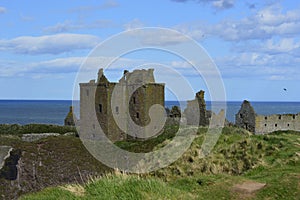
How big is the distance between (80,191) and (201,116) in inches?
1278

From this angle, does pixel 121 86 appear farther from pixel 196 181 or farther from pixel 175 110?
pixel 196 181

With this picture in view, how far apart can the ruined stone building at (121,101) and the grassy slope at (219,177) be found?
21.3 meters

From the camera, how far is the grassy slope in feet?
37.2

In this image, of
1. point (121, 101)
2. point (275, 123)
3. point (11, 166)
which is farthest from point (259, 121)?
point (11, 166)

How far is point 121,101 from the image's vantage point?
4531 centimetres

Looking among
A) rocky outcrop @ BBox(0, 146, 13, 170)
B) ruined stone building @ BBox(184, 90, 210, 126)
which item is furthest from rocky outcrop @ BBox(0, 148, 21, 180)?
ruined stone building @ BBox(184, 90, 210, 126)

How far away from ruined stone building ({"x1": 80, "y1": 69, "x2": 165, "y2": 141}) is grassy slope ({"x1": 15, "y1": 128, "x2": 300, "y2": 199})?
838 inches

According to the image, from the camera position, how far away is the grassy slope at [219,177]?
1134 cm

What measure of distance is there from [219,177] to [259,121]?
30016 mm

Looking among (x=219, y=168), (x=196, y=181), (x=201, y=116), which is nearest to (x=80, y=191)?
(x=196, y=181)

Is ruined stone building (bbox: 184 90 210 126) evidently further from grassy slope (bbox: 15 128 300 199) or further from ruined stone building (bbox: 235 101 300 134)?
grassy slope (bbox: 15 128 300 199)

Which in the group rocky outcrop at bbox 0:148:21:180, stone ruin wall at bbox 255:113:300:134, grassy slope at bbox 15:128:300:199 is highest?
stone ruin wall at bbox 255:113:300:134

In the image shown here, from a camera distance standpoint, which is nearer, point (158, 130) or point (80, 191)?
point (80, 191)

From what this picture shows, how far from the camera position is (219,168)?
56.5ft
